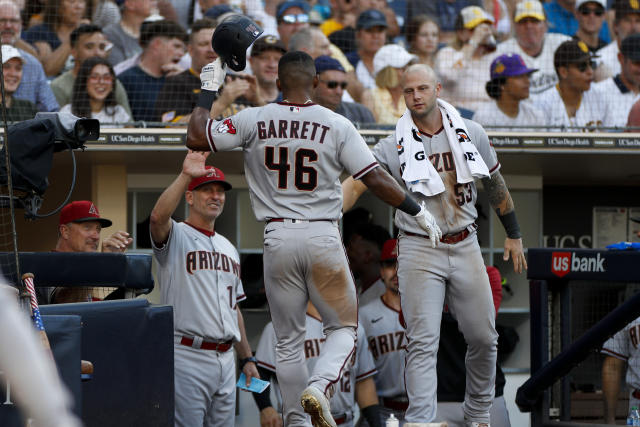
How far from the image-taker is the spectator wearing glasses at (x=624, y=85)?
31.3ft

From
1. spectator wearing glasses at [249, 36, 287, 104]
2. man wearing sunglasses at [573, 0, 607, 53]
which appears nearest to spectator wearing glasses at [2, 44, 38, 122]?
spectator wearing glasses at [249, 36, 287, 104]

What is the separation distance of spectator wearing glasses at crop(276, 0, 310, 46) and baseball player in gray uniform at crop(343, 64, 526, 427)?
4.79 m

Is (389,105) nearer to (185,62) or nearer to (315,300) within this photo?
(185,62)

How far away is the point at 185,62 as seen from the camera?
950cm

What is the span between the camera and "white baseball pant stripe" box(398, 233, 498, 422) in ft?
18.0

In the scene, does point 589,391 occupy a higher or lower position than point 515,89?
lower

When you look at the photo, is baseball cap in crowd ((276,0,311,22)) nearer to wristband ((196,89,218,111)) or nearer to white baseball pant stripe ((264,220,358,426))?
wristband ((196,89,218,111))

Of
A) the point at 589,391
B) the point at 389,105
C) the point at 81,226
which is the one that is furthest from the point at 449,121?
the point at 389,105

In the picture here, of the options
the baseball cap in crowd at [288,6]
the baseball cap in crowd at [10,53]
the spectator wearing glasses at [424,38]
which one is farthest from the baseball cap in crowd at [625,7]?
the baseball cap in crowd at [10,53]

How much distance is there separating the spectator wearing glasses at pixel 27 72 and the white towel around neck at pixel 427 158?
3981 millimetres

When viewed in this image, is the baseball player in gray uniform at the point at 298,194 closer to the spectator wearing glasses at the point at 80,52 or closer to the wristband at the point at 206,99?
the wristband at the point at 206,99

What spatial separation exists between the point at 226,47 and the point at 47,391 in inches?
132

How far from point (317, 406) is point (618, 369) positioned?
2535 mm

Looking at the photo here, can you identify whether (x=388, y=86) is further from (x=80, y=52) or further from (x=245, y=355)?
(x=245, y=355)
